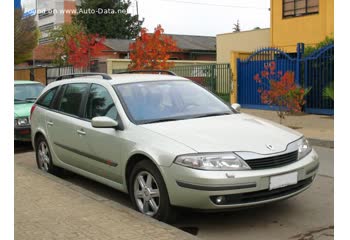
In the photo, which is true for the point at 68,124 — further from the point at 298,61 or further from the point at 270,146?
the point at 298,61

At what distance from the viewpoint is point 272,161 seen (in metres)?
4.65

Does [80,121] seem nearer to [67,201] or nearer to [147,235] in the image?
[67,201]

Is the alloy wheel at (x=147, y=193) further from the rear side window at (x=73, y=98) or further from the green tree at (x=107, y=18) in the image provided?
the green tree at (x=107, y=18)

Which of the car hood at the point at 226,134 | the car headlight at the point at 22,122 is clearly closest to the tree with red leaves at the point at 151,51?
the car headlight at the point at 22,122

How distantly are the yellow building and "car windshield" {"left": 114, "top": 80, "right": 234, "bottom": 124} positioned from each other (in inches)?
662

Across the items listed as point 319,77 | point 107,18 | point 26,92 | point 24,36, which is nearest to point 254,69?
point 319,77

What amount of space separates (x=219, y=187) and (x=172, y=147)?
0.63 m

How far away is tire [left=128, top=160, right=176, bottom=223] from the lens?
4.80m

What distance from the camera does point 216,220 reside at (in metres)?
5.16

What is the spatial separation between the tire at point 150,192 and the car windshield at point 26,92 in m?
7.11

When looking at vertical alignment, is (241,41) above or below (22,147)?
above

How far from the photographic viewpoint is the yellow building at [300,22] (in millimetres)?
21922

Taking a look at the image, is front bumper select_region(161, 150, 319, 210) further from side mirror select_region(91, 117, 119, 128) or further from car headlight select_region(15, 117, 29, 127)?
car headlight select_region(15, 117, 29, 127)

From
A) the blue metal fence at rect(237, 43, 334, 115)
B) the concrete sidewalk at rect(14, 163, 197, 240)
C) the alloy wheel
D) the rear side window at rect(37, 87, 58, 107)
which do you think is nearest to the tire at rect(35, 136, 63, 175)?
the rear side window at rect(37, 87, 58, 107)
